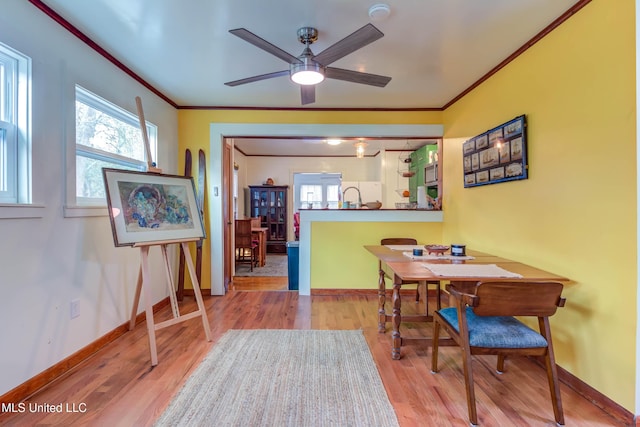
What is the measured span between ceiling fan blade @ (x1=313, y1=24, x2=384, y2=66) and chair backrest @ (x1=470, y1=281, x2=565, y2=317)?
1.49m

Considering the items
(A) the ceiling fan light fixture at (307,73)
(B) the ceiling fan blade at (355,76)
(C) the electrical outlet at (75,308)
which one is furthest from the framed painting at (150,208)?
(B) the ceiling fan blade at (355,76)

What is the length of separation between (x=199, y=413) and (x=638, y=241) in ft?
7.86

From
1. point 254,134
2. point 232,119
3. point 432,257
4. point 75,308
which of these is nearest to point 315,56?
point 432,257

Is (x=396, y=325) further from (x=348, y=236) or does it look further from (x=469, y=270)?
(x=348, y=236)

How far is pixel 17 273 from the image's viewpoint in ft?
5.61

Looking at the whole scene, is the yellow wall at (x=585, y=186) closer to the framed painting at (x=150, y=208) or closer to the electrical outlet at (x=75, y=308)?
the framed painting at (x=150, y=208)

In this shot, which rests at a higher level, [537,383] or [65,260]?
[65,260]

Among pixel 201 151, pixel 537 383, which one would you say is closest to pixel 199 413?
pixel 537 383

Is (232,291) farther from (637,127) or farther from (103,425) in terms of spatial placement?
(637,127)

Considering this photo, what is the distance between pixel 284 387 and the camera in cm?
183

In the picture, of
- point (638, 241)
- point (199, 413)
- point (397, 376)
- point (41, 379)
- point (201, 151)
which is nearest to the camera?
point (638, 241)

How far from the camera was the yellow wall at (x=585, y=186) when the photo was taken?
1.55 m

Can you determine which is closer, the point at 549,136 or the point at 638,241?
the point at 638,241

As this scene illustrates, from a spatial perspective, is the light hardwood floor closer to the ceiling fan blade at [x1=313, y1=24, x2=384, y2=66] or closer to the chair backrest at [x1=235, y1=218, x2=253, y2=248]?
the ceiling fan blade at [x1=313, y1=24, x2=384, y2=66]
